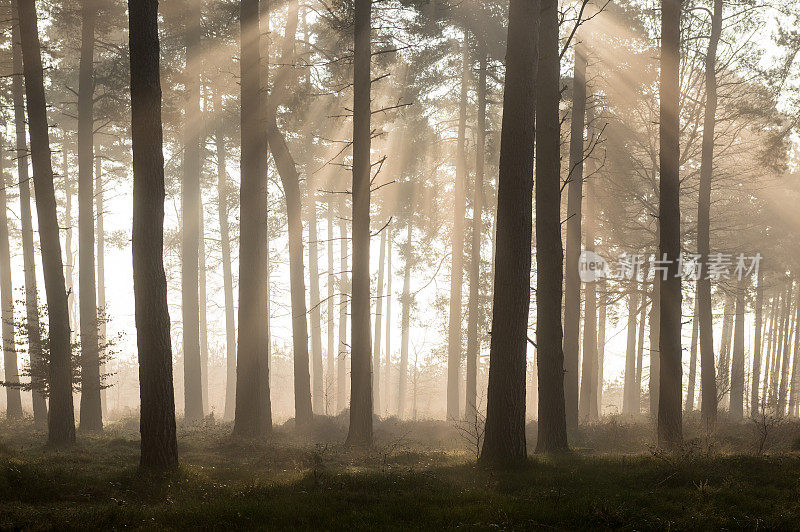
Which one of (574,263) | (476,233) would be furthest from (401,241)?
(574,263)

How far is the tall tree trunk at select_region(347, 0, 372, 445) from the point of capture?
1319 cm

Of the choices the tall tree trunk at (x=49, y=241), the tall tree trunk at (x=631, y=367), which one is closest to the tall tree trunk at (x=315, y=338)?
the tall tree trunk at (x=631, y=367)

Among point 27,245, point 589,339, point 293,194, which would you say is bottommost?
point 589,339

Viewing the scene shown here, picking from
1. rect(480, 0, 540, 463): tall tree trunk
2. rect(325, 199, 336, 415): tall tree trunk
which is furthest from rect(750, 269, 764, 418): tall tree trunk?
rect(480, 0, 540, 463): tall tree trunk

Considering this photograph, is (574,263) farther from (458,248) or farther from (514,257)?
(514,257)

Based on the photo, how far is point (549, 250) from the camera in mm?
11609

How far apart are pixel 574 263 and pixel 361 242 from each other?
7.26 metres

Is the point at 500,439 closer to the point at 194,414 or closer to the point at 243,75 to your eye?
the point at 243,75

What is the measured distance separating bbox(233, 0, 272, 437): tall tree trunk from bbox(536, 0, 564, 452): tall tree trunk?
639cm

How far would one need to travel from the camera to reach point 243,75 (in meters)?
13.9

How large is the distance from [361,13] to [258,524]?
36.2 feet

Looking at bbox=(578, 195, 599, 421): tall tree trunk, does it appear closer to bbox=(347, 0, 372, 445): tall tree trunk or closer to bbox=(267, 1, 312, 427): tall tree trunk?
bbox=(267, 1, 312, 427): tall tree trunk

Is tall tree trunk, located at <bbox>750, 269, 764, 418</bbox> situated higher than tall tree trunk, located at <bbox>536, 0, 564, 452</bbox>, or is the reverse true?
tall tree trunk, located at <bbox>536, 0, 564, 452</bbox>

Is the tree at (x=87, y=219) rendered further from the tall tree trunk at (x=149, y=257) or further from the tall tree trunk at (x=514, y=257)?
the tall tree trunk at (x=514, y=257)
